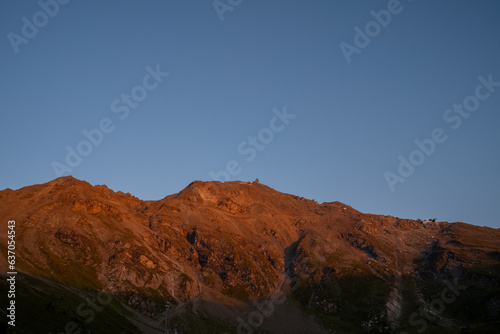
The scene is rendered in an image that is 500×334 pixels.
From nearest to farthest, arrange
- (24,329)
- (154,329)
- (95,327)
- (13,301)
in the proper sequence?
(24,329) → (13,301) → (95,327) → (154,329)

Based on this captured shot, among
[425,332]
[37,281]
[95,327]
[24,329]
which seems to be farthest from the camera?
[425,332]

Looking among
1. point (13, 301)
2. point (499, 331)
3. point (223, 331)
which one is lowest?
point (223, 331)

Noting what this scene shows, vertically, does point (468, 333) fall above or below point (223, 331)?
above

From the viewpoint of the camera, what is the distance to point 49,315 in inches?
4341

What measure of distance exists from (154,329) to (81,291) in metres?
32.7

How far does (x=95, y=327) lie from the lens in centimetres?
12481

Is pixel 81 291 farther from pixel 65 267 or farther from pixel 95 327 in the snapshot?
pixel 95 327

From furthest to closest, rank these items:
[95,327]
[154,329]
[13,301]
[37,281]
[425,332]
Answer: [425,332] → [154,329] → [37,281] → [95,327] → [13,301]

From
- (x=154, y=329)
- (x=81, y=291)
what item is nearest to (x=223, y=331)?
(x=154, y=329)

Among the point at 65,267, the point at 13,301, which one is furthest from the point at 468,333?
the point at 65,267

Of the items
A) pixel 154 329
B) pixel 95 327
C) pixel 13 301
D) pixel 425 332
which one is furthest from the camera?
pixel 425 332

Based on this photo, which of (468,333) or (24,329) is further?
(468,333)

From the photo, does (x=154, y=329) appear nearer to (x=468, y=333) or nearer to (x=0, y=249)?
(x=0, y=249)

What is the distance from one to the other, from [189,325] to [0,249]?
271 ft
